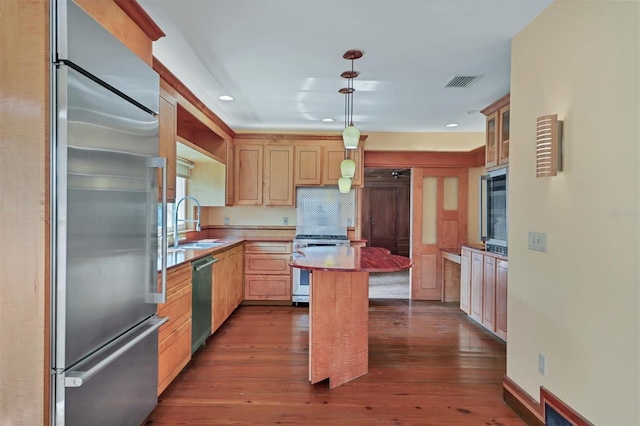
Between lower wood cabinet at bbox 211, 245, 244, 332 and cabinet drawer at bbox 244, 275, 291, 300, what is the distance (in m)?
0.14

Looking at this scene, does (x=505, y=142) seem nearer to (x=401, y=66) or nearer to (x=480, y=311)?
(x=401, y=66)

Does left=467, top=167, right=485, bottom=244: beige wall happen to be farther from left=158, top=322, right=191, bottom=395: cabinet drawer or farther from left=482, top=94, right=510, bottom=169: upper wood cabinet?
left=158, top=322, right=191, bottom=395: cabinet drawer

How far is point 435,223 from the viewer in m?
5.31

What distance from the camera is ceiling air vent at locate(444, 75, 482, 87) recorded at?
126 inches

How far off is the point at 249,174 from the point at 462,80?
2976 mm

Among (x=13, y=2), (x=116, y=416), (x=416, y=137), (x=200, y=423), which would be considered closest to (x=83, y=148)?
(x=13, y=2)

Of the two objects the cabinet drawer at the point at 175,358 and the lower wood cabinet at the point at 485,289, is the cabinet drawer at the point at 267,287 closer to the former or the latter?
the cabinet drawer at the point at 175,358

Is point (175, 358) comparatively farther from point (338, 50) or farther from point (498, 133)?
point (498, 133)

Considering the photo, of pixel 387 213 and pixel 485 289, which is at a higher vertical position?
pixel 387 213

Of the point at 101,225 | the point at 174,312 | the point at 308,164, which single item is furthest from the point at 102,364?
the point at 308,164

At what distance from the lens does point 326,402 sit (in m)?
2.38

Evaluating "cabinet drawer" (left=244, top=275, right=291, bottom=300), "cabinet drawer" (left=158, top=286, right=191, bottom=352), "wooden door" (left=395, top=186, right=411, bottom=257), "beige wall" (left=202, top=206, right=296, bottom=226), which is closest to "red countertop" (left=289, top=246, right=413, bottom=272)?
"cabinet drawer" (left=158, top=286, right=191, bottom=352)

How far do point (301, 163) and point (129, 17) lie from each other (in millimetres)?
3217

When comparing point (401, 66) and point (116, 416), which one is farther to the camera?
point (401, 66)
